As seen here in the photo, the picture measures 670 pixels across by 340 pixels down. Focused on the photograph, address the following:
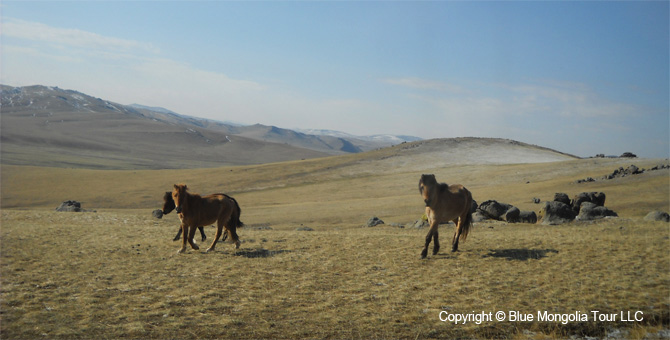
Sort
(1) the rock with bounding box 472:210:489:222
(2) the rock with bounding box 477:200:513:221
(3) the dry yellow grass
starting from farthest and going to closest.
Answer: (2) the rock with bounding box 477:200:513:221 < (1) the rock with bounding box 472:210:489:222 < (3) the dry yellow grass

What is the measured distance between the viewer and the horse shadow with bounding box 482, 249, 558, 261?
512 inches

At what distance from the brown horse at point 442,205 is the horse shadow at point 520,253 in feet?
4.06

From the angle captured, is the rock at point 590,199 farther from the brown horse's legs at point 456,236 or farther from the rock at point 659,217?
the brown horse's legs at point 456,236

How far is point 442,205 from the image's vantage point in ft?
44.8

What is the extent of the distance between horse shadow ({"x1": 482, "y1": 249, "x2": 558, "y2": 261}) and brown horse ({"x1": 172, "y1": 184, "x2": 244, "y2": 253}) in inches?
341

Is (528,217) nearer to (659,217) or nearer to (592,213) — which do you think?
(592,213)

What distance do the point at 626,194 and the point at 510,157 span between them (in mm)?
47967

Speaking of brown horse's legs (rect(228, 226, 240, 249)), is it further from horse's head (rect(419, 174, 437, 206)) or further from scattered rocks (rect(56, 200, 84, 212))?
scattered rocks (rect(56, 200, 84, 212))

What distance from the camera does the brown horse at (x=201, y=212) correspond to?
13.9 meters

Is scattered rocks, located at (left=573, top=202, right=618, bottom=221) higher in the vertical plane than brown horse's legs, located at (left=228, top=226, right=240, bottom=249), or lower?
higher

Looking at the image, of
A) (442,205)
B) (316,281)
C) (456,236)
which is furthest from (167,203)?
(456,236)

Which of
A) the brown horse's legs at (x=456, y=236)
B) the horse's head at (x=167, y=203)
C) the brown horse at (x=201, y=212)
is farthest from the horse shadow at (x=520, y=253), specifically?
the horse's head at (x=167, y=203)

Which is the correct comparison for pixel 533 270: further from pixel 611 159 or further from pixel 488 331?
pixel 611 159

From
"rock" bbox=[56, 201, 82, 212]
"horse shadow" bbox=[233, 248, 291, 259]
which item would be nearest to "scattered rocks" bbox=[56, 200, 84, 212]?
"rock" bbox=[56, 201, 82, 212]
